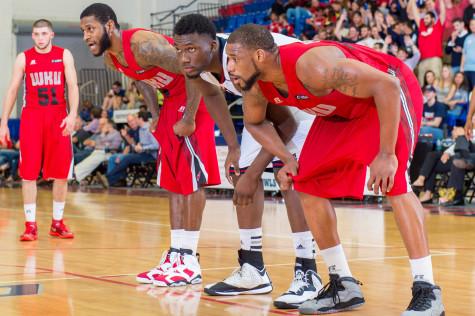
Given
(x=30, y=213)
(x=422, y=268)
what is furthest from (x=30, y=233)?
(x=422, y=268)

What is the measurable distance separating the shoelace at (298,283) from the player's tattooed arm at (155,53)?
4.43ft

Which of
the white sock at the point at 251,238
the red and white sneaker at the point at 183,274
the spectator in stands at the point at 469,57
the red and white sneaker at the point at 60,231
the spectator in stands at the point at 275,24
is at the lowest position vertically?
the red and white sneaker at the point at 60,231

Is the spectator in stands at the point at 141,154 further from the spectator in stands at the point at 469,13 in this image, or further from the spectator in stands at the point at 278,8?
the spectator in stands at the point at 469,13

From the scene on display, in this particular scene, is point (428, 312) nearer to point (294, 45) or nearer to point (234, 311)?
point (234, 311)

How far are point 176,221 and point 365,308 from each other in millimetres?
1352

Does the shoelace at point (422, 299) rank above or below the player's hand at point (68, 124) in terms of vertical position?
below

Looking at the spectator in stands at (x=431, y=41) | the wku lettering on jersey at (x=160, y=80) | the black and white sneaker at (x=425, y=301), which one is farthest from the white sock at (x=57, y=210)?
the spectator in stands at (x=431, y=41)

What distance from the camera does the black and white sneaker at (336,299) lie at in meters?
3.90

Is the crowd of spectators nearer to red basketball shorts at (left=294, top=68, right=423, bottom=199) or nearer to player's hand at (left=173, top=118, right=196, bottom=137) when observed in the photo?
player's hand at (left=173, top=118, right=196, bottom=137)

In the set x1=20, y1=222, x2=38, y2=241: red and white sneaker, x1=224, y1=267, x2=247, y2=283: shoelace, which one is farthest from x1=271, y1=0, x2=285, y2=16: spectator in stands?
x1=224, y1=267, x2=247, y2=283: shoelace

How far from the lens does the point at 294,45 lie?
3.62m

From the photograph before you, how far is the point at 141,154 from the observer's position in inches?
579

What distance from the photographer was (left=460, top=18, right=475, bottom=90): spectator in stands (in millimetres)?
12175

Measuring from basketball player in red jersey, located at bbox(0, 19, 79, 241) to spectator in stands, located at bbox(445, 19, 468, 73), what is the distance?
7.35 m
